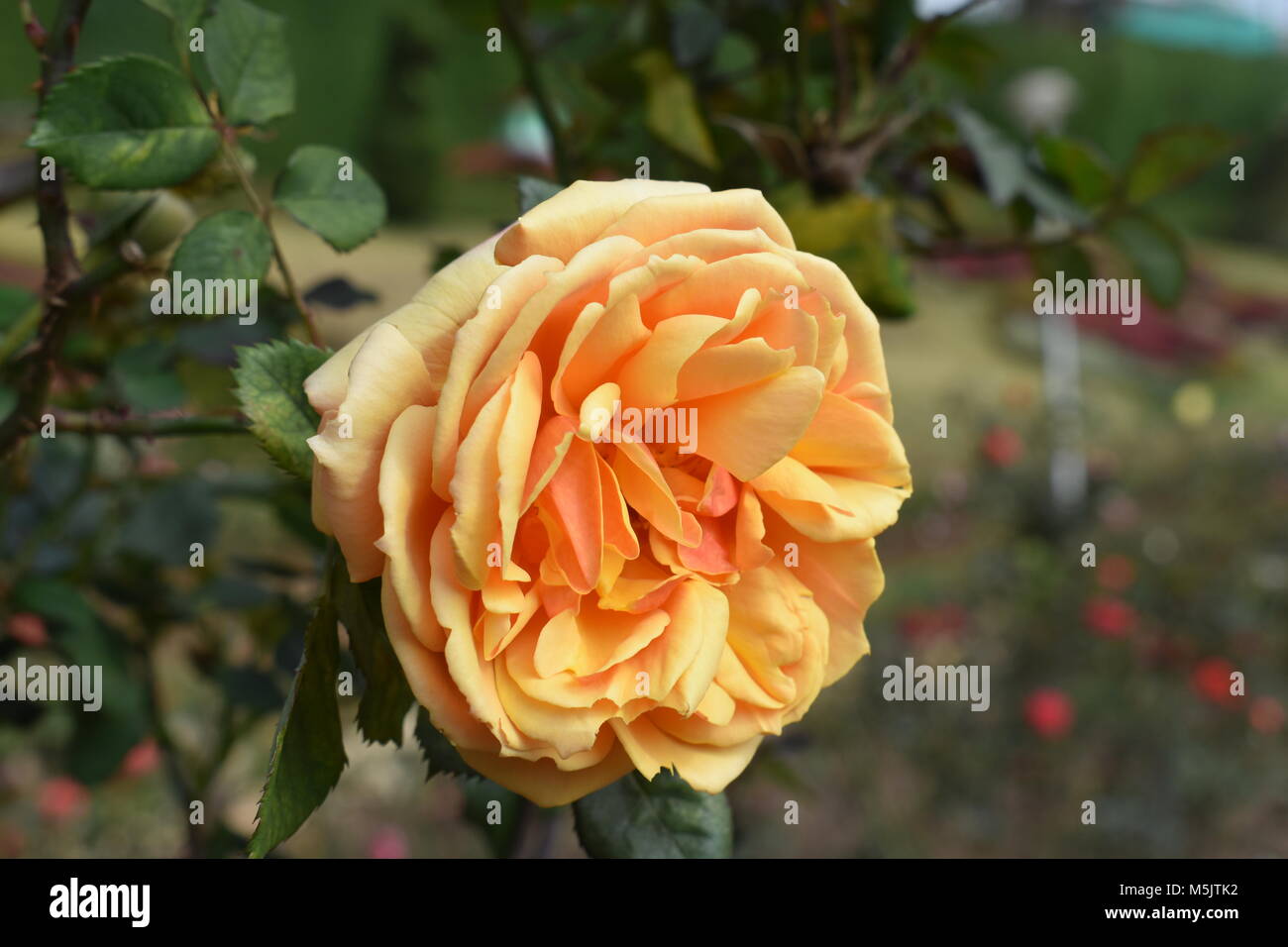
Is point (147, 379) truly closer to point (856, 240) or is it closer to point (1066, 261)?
point (856, 240)

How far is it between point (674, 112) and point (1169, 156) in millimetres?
314

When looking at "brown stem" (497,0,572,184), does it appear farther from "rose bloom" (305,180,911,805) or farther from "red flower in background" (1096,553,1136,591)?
"red flower in background" (1096,553,1136,591)

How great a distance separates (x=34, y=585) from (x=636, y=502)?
0.48 m

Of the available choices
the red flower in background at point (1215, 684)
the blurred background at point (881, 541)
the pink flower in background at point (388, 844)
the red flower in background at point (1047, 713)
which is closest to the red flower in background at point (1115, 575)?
the blurred background at point (881, 541)

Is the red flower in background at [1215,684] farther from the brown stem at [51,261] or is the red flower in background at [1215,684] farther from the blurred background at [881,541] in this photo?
the brown stem at [51,261]

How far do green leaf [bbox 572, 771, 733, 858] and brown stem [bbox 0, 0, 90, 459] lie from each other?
0.27 metres

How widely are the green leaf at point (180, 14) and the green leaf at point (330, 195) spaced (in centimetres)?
6

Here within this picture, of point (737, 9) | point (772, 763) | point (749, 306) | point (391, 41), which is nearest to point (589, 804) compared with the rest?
point (749, 306)

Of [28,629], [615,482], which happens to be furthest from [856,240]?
[28,629]

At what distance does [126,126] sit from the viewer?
1.31ft

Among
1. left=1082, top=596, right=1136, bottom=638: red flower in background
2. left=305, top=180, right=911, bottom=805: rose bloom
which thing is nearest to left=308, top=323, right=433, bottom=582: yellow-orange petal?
left=305, top=180, right=911, bottom=805: rose bloom

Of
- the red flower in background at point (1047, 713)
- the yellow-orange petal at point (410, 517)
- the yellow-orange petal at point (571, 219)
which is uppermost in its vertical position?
the yellow-orange petal at point (571, 219)

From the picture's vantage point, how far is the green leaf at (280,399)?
32 centimetres
